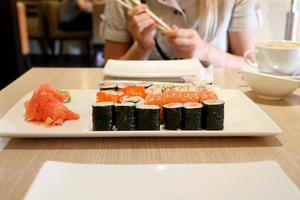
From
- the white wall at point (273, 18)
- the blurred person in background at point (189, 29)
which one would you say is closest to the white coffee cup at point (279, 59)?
the blurred person in background at point (189, 29)

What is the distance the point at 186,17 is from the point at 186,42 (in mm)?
241

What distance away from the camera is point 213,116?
2.06 feet

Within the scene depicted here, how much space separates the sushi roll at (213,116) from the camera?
2.07 feet

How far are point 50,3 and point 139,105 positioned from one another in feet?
14.4

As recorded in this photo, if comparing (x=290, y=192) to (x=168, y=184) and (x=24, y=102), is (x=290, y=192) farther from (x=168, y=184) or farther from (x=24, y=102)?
(x=24, y=102)

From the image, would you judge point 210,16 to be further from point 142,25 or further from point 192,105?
point 192,105

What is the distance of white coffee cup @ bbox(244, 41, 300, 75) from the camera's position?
0.85 metres

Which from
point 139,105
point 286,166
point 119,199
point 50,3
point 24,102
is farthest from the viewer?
point 50,3

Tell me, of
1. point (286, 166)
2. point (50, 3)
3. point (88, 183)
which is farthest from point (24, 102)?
point (50, 3)

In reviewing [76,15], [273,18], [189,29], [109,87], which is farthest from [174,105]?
[76,15]

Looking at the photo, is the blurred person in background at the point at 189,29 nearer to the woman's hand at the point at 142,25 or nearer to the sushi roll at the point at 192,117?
the woman's hand at the point at 142,25

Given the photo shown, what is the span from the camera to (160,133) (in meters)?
0.60

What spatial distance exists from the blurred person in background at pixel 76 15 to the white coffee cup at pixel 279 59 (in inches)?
147

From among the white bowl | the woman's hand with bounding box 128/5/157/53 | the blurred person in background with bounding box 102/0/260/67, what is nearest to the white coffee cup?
the white bowl
